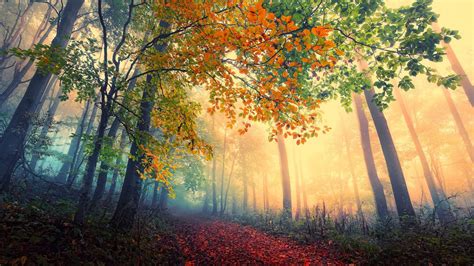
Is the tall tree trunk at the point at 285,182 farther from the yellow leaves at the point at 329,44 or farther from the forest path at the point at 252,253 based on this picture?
the yellow leaves at the point at 329,44

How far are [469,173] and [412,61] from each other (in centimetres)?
3615

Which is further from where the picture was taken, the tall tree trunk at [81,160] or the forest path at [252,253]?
the tall tree trunk at [81,160]

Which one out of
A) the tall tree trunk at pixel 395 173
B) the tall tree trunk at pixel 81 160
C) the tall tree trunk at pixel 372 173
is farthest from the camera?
the tall tree trunk at pixel 372 173

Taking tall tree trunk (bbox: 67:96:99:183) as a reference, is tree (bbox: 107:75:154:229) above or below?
below

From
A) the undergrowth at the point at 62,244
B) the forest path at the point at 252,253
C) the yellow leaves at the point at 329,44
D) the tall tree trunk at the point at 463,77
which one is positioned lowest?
the forest path at the point at 252,253

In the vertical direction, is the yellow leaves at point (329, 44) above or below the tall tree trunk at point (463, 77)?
below

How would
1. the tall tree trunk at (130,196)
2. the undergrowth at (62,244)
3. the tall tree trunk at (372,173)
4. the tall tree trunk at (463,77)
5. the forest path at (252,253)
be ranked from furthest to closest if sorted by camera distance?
the tall tree trunk at (463,77)
the tall tree trunk at (372,173)
the tall tree trunk at (130,196)
the forest path at (252,253)
the undergrowth at (62,244)

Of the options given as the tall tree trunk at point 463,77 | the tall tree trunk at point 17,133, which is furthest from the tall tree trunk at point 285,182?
the tall tree trunk at point 17,133

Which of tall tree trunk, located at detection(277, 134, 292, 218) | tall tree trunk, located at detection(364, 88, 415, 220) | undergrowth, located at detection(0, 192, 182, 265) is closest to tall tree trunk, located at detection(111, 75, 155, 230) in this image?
undergrowth, located at detection(0, 192, 182, 265)

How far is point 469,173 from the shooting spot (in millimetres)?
27375

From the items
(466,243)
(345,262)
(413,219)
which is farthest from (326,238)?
(466,243)

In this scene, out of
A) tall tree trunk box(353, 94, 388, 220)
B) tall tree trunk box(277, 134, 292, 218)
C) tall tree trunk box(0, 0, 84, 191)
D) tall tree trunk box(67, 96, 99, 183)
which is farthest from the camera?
tall tree trunk box(277, 134, 292, 218)

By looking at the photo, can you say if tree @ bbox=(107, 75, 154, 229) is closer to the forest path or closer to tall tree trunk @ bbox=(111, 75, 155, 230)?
tall tree trunk @ bbox=(111, 75, 155, 230)

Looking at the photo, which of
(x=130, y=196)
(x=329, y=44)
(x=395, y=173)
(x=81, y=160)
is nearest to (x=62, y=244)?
(x=130, y=196)
